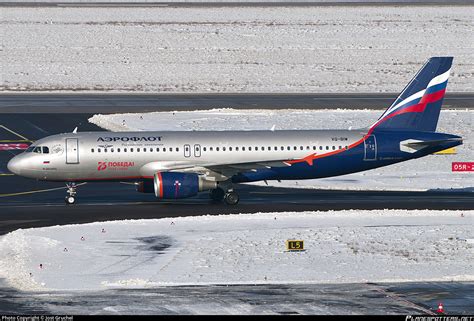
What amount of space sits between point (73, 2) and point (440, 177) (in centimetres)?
11130

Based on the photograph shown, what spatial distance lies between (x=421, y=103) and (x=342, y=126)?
18872mm

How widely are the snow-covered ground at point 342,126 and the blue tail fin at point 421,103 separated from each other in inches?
165

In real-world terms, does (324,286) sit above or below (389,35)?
below

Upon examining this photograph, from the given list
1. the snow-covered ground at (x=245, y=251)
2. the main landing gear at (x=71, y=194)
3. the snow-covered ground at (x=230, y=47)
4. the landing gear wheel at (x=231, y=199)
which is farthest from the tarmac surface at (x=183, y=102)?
the snow-covered ground at (x=245, y=251)

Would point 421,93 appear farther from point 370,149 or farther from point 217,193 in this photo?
point 217,193

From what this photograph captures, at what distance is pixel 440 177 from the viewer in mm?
62125

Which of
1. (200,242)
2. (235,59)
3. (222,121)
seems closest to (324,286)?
(200,242)

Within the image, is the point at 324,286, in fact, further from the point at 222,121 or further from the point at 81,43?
the point at 81,43

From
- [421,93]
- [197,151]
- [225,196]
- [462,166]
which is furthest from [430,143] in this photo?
[197,151]

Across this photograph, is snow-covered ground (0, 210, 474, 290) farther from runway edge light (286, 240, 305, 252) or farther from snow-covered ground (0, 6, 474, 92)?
snow-covered ground (0, 6, 474, 92)

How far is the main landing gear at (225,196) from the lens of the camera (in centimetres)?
5366

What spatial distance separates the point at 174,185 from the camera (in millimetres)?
51812

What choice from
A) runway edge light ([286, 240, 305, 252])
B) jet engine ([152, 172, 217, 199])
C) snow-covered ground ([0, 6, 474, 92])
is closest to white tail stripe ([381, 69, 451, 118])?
jet engine ([152, 172, 217, 199])

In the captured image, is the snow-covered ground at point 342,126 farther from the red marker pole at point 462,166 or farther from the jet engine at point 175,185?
the jet engine at point 175,185
